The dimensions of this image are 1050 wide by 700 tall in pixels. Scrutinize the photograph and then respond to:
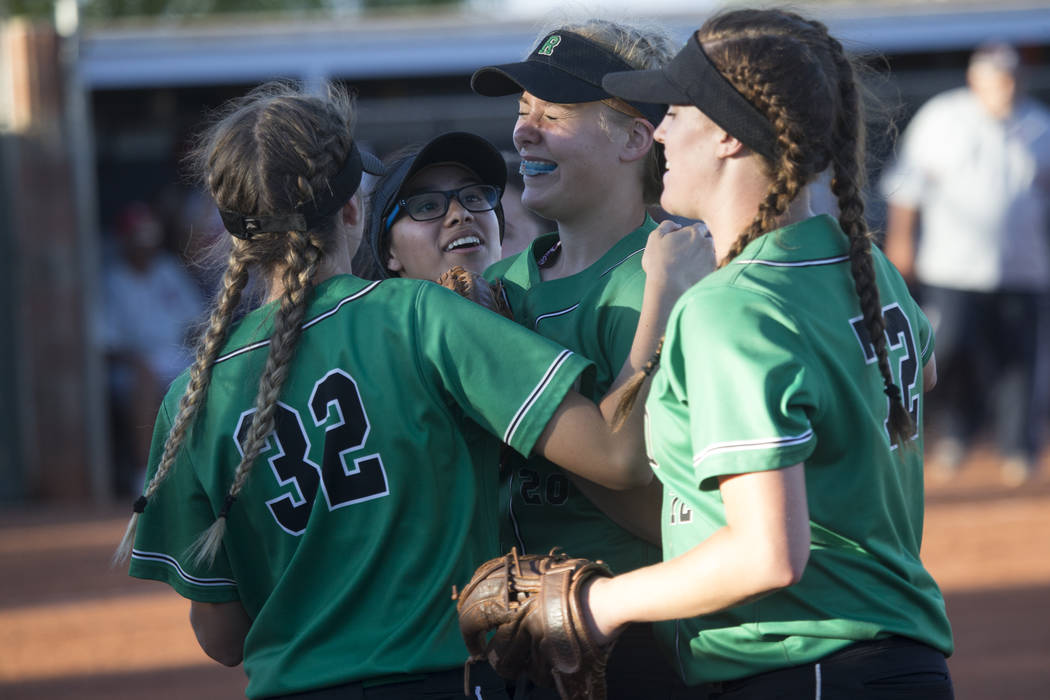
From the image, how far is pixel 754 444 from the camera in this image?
1.84 m

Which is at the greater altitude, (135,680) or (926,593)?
(926,593)

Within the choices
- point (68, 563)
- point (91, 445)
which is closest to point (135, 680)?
point (68, 563)

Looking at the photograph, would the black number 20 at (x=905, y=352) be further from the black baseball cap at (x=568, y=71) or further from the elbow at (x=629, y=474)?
the black baseball cap at (x=568, y=71)

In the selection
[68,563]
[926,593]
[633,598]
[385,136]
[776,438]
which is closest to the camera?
[776,438]

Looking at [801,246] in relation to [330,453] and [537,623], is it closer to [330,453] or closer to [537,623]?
[537,623]

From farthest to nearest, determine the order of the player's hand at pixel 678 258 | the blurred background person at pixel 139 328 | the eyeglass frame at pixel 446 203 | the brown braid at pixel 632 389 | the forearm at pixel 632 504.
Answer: the blurred background person at pixel 139 328 → the eyeglass frame at pixel 446 203 → the forearm at pixel 632 504 → the player's hand at pixel 678 258 → the brown braid at pixel 632 389

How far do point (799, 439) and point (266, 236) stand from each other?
1164mm

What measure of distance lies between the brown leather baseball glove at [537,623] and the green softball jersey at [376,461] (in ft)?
0.56

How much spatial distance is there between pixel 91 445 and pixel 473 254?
26.3ft

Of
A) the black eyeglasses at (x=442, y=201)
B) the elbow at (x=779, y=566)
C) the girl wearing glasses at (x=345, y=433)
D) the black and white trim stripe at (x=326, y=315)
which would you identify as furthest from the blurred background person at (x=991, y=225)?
the elbow at (x=779, y=566)

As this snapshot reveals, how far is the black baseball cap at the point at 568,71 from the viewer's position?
2.74 metres

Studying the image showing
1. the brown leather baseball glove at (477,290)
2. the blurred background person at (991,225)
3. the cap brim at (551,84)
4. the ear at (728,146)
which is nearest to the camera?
the ear at (728,146)

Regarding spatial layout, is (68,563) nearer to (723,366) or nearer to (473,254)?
(473,254)

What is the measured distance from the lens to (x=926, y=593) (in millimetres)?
2148
